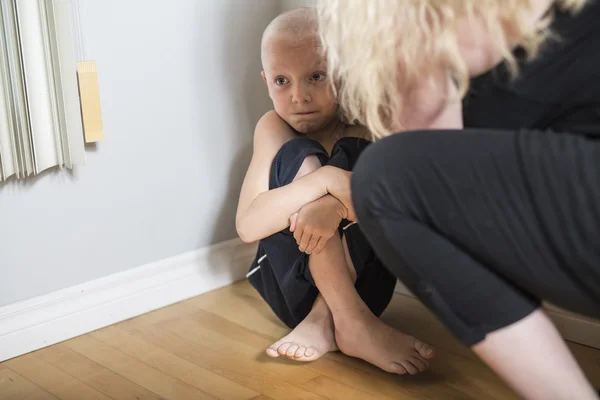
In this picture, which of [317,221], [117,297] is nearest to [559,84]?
[317,221]

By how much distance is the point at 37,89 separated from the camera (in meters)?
1.27

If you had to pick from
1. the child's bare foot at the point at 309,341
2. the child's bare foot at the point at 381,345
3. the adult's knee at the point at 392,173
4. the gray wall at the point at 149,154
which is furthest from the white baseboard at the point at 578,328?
the gray wall at the point at 149,154

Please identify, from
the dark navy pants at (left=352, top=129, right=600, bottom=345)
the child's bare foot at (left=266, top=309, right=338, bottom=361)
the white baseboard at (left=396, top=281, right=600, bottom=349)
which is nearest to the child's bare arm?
the child's bare foot at (left=266, top=309, right=338, bottom=361)

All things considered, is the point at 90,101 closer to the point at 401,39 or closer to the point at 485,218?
the point at 401,39

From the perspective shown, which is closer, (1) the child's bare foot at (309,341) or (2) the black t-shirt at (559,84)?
(2) the black t-shirt at (559,84)

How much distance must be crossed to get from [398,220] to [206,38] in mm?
941

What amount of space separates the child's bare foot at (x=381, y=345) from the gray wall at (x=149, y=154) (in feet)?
1.66

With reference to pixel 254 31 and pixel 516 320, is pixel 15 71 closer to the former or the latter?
pixel 254 31

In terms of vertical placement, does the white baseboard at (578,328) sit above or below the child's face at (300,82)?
below

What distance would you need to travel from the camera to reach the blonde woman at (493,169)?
0.70 m

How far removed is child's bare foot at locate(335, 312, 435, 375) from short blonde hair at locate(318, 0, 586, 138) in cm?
44

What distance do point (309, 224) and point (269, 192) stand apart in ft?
0.38

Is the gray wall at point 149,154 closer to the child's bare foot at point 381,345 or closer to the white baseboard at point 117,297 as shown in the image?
the white baseboard at point 117,297

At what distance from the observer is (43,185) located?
134 cm
